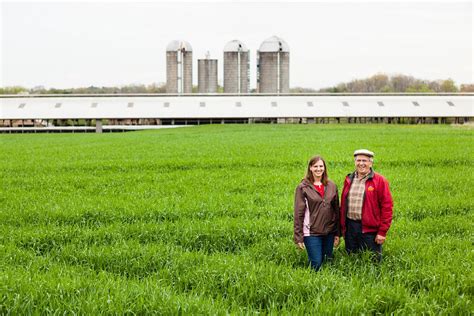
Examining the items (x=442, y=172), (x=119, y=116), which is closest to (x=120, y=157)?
(x=442, y=172)

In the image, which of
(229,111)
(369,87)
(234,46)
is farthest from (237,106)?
(369,87)

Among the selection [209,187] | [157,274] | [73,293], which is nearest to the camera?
[73,293]

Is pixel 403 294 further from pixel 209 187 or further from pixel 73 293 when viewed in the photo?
pixel 209 187

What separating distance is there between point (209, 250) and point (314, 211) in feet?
6.06

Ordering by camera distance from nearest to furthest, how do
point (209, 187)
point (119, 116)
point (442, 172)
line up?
point (209, 187) → point (442, 172) → point (119, 116)

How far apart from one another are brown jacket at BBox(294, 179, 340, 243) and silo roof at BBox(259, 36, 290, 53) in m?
68.6

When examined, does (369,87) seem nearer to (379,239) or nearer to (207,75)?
(207,75)

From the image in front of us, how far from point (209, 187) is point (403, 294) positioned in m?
7.90

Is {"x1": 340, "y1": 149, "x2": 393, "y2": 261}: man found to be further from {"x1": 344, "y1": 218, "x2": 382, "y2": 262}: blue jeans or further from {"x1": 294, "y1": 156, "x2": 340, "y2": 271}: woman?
{"x1": 294, "y1": 156, "x2": 340, "y2": 271}: woman

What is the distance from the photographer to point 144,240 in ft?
26.5

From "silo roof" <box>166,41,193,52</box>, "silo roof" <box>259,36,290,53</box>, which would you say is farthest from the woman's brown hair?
"silo roof" <box>166,41,193,52</box>

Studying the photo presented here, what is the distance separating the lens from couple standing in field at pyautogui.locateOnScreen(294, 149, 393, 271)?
6.60 meters

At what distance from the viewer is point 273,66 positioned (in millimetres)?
73625

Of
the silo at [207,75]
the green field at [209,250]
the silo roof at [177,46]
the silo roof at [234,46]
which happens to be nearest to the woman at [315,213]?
the green field at [209,250]
